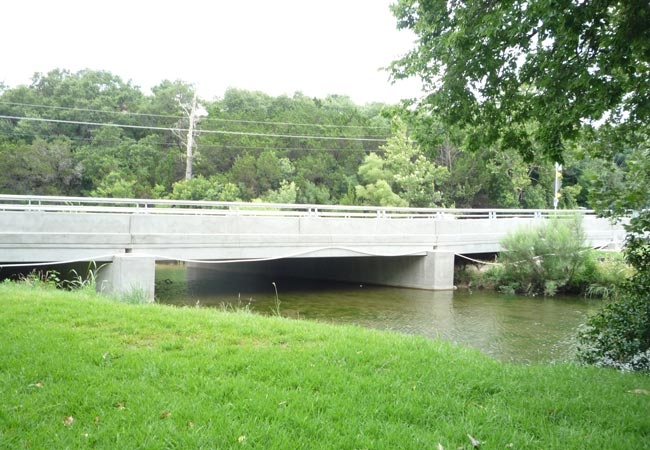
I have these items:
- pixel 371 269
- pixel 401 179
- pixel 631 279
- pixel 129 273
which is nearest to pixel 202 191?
pixel 401 179

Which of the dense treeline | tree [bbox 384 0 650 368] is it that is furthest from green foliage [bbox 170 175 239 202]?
tree [bbox 384 0 650 368]

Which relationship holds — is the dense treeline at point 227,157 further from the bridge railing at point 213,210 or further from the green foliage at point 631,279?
the green foliage at point 631,279

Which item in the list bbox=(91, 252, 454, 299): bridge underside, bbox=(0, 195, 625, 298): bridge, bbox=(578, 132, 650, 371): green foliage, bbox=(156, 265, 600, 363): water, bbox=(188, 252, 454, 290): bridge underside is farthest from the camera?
bbox=(188, 252, 454, 290): bridge underside

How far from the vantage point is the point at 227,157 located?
146 ft

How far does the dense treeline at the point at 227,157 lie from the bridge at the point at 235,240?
48.2 ft

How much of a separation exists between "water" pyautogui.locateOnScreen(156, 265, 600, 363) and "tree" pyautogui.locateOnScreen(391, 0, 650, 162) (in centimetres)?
445

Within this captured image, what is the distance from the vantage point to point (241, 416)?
4.15 m

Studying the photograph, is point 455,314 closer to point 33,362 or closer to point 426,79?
point 426,79

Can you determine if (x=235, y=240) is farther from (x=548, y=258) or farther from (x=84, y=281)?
(x=548, y=258)

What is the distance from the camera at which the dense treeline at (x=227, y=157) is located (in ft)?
130

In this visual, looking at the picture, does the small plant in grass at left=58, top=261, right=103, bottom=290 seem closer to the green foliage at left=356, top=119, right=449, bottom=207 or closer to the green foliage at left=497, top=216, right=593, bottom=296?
the green foliage at left=497, top=216, right=593, bottom=296

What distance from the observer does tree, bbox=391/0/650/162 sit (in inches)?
251

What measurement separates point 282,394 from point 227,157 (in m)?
41.2

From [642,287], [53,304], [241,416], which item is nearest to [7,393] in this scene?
[241,416]
